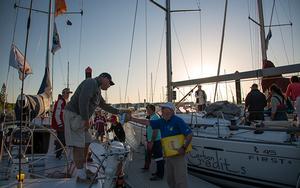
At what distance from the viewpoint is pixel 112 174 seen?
3289mm

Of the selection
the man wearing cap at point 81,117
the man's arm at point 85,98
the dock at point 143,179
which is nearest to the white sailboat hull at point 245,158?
the dock at point 143,179

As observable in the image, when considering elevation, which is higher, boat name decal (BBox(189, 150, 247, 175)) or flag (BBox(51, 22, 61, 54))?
flag (BBox(51, 22, 61, 54))

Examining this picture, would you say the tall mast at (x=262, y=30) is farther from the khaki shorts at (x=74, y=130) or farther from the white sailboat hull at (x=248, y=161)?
the khaki shorts at (x=74, y=130)

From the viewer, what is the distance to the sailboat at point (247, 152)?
4.93 meters

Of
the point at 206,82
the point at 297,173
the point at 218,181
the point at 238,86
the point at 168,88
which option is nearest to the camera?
the point at 297,173

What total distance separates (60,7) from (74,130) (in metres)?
10.3

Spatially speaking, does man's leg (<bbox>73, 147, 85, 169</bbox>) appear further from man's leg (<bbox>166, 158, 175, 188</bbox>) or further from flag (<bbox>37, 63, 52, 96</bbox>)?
flag (<bbox>37, 63, 52, 96</bbox>)

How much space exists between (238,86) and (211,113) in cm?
144

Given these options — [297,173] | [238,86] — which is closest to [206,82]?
[238,86]

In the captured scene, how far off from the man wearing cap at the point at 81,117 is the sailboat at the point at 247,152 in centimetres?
306

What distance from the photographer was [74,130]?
365cm

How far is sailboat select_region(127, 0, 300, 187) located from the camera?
493cm

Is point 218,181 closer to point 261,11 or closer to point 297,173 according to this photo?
point 297,173

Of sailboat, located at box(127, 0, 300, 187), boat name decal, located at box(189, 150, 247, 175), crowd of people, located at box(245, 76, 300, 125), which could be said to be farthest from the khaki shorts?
crowd of people, located at box(245, 76, 300, 125)
